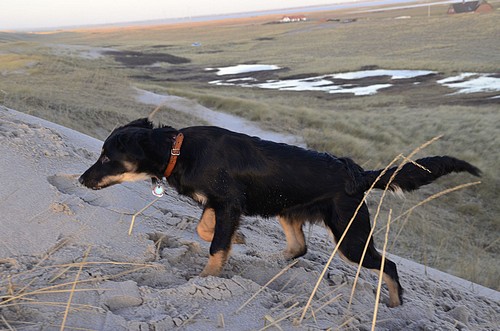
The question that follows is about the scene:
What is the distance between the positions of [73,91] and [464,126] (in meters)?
14.0

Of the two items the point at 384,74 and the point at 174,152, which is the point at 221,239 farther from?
the point at 384,74

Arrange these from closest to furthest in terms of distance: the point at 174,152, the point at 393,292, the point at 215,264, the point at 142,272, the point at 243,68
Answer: the point at 142,272 → the point at 215,264 → the point at 174,152 → the point at 393,292 → the point at 243,68

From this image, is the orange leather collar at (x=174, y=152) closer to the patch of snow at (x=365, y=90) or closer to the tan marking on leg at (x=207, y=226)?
the tan marking on leg at (x=207, y=226)

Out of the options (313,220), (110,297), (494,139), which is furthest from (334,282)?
(494,139)

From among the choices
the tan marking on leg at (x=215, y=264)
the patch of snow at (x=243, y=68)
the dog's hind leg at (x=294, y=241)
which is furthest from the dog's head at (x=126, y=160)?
the patch of snow at (x=243, y=68)

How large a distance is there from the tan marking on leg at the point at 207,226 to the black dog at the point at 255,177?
2 centimetres

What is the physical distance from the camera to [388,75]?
38.0 m

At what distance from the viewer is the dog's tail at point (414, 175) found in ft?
13.5

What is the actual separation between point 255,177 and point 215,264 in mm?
782

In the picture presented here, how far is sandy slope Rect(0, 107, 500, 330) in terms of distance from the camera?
3.28 meters

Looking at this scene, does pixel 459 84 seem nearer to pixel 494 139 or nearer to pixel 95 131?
pixel 494 139

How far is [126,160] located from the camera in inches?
172

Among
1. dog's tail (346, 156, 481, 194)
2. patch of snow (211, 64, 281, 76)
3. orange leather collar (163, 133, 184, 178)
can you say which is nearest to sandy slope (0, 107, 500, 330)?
orange leather collar (163, 133, 184, 178)

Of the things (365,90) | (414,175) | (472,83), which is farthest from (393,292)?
(472,83)
